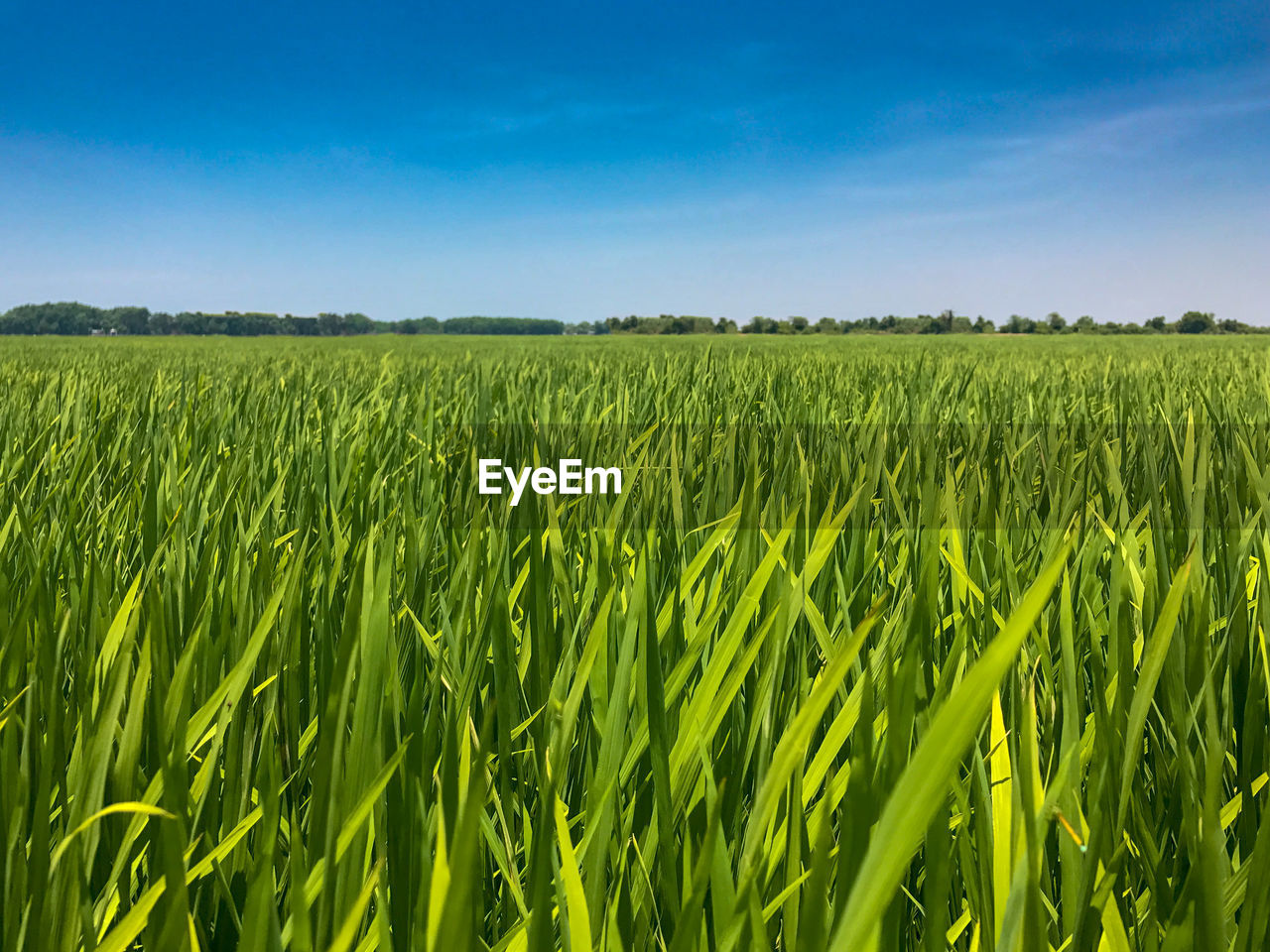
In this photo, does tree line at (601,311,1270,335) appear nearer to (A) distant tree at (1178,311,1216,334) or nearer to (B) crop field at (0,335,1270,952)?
(A) distant tree at (1178,311,1216,334)

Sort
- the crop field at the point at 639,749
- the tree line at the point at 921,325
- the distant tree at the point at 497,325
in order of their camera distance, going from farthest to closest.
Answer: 1. the distant tree at the point at 497,325
2. the tree line at the point at 921,325
3. the crop field at the point at 639,749

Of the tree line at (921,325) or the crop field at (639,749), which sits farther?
the tree line at (921,325)

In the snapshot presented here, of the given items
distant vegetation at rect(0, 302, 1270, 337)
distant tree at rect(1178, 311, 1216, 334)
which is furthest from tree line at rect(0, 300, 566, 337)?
distant tree at rect(1178, 311, 1216, 334)

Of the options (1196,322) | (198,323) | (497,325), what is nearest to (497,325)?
(497,325)

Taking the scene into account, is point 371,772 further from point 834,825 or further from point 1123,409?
point 1123,409

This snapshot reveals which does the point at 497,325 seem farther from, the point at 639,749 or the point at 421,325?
the point at 639,749

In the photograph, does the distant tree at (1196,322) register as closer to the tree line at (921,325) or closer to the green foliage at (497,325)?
the tree line at (921,325)

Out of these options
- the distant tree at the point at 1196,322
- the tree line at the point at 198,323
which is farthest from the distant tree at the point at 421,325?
the distant tree at the point at 1196,322

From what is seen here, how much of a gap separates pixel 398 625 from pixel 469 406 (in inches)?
63.4

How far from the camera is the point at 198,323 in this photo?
5041 centimetres

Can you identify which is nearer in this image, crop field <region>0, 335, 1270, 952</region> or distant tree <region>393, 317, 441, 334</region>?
crop field <region>0, 335, 1270, 952</region>

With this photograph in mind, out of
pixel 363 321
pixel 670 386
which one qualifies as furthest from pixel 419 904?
pixel 363 321

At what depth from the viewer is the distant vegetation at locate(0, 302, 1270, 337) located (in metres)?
44.0

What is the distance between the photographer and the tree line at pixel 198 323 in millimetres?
50156
